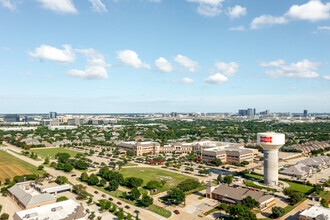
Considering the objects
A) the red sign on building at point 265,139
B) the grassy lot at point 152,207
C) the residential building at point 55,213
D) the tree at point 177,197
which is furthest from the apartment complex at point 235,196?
the residential building at point 55,213

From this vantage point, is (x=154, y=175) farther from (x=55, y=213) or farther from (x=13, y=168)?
(x=13, y=168)

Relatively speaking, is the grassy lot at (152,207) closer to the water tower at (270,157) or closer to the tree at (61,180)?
the tree at (61,180)

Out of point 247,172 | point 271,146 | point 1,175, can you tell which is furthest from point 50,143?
point 271,146

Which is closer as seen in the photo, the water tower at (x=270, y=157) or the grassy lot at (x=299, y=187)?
the grassy lot at (x=299, y=187)

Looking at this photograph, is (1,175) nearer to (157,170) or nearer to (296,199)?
(157,170)

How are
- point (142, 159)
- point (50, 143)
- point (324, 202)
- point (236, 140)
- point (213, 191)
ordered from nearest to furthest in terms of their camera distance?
point (324, 202), point (213, 191), point (142, 159), point (50, 143), point (236, 140)

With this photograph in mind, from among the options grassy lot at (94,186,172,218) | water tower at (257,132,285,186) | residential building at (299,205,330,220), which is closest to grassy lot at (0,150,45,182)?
grassy lot at (94,186,172,218)

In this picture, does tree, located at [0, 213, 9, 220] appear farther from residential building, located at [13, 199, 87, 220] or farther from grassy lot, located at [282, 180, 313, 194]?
grassy lot, located at [282, 180, 313, 194]
